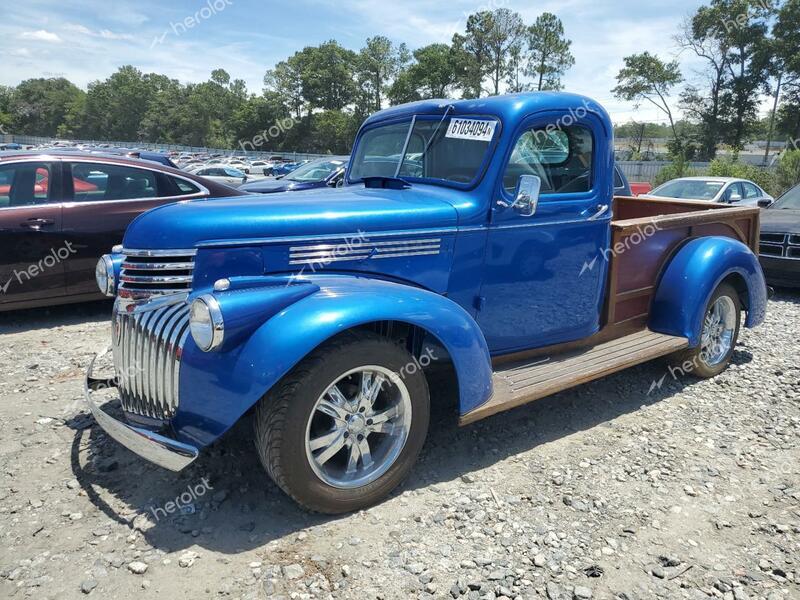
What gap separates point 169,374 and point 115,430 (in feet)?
1.14

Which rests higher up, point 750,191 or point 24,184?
point 750,191

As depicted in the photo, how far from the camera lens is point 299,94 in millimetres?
69812

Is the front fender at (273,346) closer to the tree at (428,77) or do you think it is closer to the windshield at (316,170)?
the windshield at (316,170)

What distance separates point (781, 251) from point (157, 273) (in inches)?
307

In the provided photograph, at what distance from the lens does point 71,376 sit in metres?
4.64

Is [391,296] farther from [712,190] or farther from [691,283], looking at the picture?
[712,190]

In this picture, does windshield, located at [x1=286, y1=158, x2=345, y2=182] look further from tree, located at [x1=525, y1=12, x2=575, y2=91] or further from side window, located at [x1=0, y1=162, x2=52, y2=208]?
tree, located at [x1=525, y1=12, x2=575, y2=91]

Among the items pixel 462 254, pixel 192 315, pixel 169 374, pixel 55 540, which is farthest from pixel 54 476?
pixel 462 254

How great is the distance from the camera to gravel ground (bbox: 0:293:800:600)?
8.21ft

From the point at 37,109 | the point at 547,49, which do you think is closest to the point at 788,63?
the point at 547,49

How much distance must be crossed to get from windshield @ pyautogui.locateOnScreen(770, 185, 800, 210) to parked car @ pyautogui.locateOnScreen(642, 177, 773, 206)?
1801mm

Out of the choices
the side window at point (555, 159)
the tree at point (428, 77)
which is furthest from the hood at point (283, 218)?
the tree at point (428, 77)

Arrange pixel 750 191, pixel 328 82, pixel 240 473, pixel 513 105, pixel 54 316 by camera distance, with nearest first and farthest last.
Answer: pixel 240 473
pixel 513 105
pixel 54 316
pixel 750 191
pixel 328 82

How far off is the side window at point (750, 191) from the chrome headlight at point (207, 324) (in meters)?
11.9
